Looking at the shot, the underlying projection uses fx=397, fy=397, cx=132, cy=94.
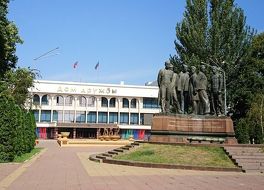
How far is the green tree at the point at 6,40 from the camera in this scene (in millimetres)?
26156

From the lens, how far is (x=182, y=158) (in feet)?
60.3

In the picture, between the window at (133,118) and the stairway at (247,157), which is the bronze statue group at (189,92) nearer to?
the stairway at (247,157)

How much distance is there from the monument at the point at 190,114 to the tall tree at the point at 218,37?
14858 mm

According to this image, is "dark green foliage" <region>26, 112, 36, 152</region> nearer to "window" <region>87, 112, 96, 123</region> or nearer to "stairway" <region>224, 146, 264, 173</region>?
"stairway" <region>224, 146, 264, 173</region>

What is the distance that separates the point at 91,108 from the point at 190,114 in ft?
200

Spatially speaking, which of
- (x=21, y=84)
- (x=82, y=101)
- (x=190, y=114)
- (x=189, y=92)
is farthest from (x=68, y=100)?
(x=190, y=114)

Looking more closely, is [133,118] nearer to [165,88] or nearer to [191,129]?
[165,88]

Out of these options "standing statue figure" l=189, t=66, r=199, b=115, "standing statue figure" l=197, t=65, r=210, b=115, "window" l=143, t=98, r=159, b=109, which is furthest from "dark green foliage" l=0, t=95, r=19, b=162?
"window" l=143, t=98, r=159, b=109

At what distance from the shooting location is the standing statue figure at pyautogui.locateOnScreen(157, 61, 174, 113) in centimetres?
2312

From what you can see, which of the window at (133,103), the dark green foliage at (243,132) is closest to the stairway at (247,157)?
the dark green foliage at (243,132)

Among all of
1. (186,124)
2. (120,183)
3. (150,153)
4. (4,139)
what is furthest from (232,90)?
(120,183)

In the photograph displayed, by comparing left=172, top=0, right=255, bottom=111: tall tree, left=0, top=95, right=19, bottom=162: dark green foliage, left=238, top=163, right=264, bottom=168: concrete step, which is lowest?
left=238, top=163, right=264, bottom=168: concrete step

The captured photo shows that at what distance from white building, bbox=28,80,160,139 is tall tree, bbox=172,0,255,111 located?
142ft

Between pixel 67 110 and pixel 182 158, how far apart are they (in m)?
65.9
